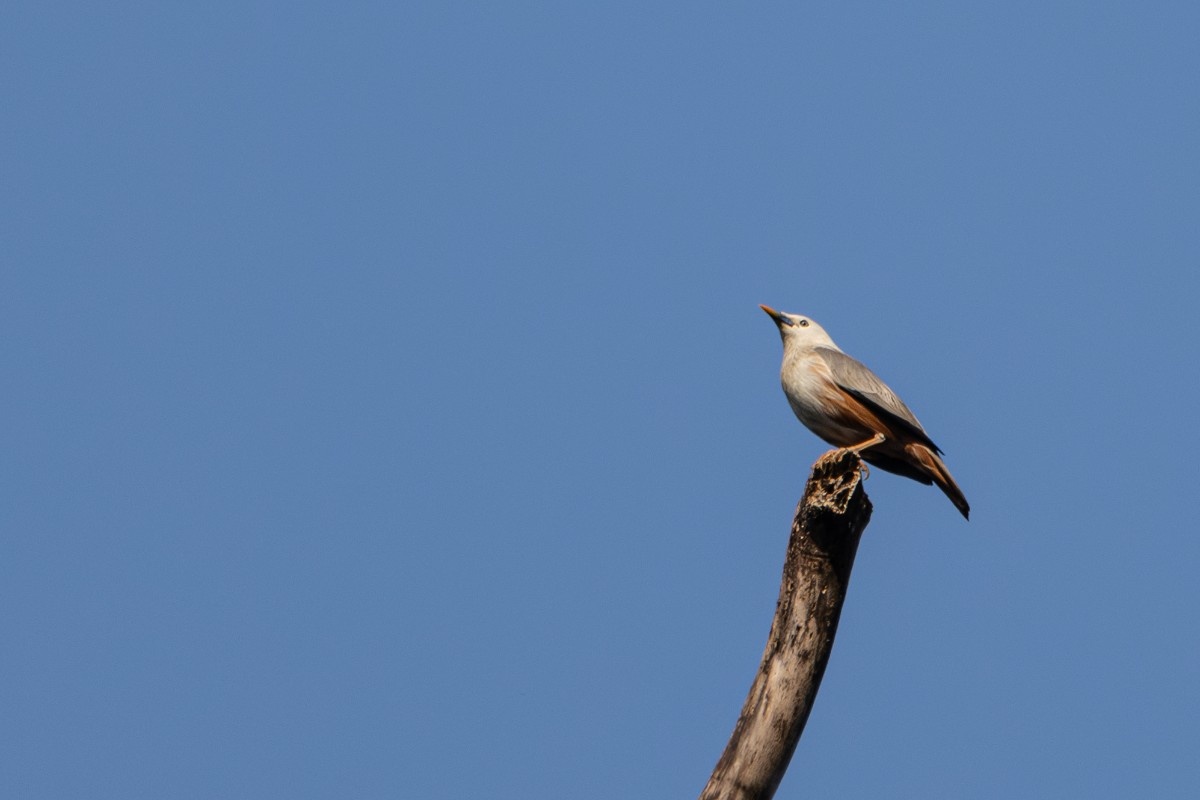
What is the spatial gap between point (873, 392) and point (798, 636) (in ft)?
10.7

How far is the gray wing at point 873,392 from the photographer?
1007 cm

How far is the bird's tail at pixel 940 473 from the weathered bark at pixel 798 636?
94.1 inches

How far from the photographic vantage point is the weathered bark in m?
7.01

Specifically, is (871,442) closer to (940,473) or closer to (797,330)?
(940,473)

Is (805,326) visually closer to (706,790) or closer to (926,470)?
(926,470)

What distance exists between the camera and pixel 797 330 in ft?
37.9

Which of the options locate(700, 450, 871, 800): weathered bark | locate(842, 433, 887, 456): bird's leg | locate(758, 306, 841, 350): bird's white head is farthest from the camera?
locate(758, 306, 841, 350): bird's white head

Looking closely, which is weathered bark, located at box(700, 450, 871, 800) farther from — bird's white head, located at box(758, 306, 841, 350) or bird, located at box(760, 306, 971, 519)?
bird's white head, located at box(758, 306, 841, 350)

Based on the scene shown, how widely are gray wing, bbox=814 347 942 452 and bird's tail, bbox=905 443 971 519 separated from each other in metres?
0.07

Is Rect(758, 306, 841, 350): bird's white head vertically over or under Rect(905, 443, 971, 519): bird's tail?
over

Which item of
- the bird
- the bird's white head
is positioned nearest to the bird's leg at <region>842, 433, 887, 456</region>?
the bird

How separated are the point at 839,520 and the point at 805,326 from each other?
417 cm

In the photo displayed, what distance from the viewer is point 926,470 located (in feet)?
33.9

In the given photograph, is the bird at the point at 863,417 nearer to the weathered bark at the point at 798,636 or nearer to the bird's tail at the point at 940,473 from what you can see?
the bird's tail at the point at 940,473
